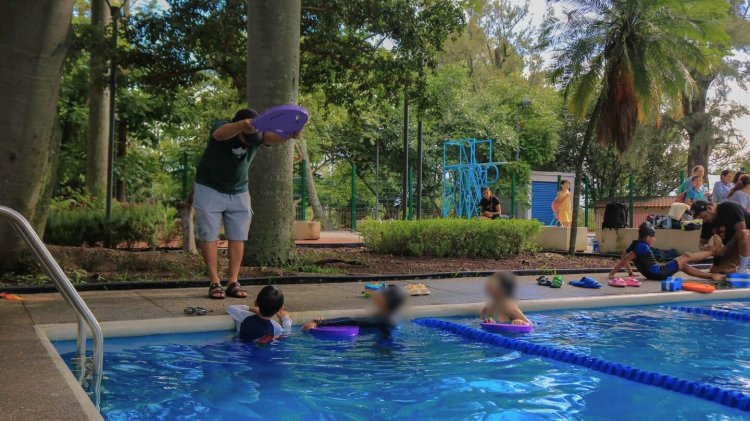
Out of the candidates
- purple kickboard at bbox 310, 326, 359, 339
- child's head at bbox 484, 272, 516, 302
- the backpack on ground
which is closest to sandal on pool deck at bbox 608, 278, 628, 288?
child's head at bbox 484, 272, 516, 302

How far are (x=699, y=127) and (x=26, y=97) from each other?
3828 cm

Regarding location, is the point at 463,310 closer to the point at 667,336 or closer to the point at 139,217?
the point at 667,336

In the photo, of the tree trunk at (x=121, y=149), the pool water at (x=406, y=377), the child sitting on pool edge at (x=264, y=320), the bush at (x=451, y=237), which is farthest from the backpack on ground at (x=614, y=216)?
the tree trunk at (x=121, y=149)

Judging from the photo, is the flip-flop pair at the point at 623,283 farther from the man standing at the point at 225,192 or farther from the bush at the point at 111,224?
the bush at the point at 111,224

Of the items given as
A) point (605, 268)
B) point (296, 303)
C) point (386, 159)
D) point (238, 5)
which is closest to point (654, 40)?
point (605, 268)

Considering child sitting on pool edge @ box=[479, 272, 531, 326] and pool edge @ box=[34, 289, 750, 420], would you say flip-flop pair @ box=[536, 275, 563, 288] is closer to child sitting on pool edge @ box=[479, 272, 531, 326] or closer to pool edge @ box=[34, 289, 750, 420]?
pool edge @ box=[34, 289, 750, 420]

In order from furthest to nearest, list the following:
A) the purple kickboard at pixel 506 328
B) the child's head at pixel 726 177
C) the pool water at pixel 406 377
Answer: the child's head at pixel 726 177 < the purple kickboard at pixel 506 328 < the pool water at pixel 406 377

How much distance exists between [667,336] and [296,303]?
13.2ft

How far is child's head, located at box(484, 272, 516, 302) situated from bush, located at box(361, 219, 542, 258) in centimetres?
647

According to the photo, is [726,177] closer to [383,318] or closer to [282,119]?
[383,318]

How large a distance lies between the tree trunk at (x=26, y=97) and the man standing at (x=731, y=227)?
10250mm

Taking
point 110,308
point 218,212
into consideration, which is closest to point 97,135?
point 218,212

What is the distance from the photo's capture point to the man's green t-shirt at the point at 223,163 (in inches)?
275

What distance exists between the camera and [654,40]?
15.2 metres
